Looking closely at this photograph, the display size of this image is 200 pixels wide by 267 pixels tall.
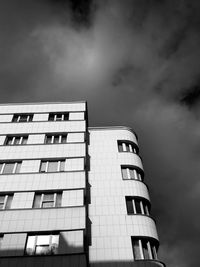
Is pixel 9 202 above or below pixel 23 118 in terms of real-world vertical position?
below

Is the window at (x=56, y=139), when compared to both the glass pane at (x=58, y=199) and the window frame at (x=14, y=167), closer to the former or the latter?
the window frame at (x=14, y=167)

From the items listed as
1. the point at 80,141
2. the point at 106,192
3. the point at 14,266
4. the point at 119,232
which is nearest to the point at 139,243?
the point at 119,232

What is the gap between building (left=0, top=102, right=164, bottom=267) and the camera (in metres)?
16.2

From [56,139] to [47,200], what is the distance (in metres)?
7.85

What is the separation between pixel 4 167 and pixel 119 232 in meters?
12.5

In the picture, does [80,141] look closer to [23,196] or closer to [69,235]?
[23,196]

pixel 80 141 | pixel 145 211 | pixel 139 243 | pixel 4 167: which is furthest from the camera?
pixel 80 141

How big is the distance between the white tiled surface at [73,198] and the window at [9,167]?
575 cm

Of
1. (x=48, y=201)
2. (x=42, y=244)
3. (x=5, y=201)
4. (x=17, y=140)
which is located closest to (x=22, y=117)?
(x=17, y=140)

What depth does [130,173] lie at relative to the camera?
22.9 meters

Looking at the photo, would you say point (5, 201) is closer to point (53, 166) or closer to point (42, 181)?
point (42, 181)

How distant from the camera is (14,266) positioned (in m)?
14.3

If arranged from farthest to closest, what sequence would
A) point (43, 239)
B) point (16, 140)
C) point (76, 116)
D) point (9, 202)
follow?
point (76, 116), point (16, 140), point (9, 202), point (43, 239)

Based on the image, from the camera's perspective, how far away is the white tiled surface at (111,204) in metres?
17.1
